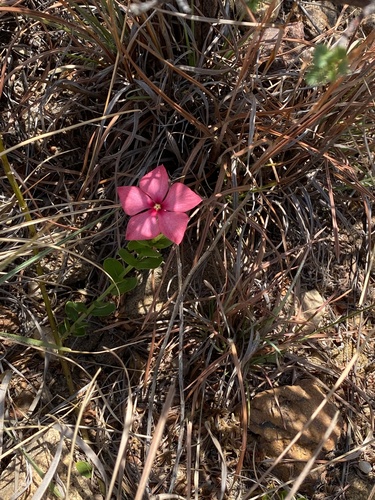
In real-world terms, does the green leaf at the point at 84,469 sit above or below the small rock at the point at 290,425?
above

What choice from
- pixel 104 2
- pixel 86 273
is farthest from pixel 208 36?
pixel 86 273

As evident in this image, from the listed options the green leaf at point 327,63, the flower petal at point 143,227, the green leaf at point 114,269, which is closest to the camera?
the green leaf at point 327,63

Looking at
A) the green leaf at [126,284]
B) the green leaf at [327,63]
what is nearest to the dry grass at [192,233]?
the green leaf at [126,284]

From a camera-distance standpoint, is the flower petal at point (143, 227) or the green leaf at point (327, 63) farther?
the flower petal at point (143, 227)

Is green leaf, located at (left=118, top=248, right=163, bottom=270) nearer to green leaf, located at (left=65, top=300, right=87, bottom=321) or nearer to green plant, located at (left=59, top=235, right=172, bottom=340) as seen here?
green plant, located at (left=59, top=235, right=172, bottom=340)

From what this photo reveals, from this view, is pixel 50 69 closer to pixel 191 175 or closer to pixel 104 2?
pixel 104 2

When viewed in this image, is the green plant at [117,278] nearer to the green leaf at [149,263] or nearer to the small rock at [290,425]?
the green leaf at [149,263]
